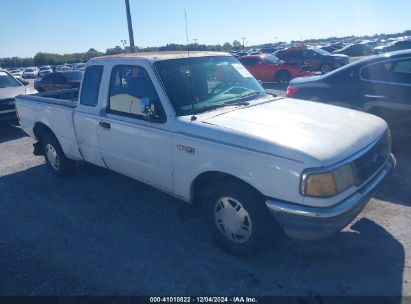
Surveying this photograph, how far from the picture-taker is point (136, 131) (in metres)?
3.88

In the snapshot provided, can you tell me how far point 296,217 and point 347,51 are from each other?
30933 millimetres

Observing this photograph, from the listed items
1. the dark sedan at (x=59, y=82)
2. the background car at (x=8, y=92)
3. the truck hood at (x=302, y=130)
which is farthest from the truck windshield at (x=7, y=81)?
the truck hood at (x=302, y=130)

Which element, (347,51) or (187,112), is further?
(347,51)

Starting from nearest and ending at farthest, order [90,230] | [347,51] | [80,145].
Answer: [90,230] < [80,145] < [347,51]

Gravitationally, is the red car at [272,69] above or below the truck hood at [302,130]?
below

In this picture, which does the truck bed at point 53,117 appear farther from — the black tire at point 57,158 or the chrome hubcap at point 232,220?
the chrome hubcap at point 232,220

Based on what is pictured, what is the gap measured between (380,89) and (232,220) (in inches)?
148

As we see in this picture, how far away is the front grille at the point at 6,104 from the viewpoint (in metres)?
9.53

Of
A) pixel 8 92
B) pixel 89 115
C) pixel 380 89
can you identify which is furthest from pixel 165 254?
pixel 8 92

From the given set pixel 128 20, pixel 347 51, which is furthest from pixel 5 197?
pixel 347 51

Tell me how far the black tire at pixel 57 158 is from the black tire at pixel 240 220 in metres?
3.14

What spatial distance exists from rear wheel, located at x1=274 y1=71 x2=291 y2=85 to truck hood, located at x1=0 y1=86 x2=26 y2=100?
1159 cm

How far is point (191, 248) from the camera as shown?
3.67 m

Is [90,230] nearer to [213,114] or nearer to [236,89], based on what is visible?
[213,114]
